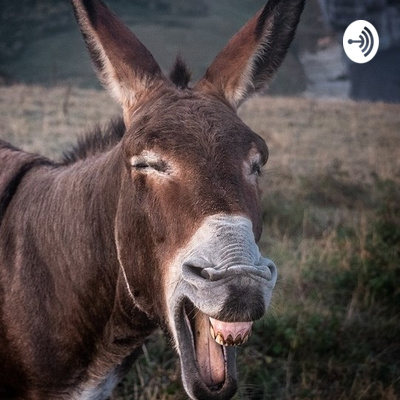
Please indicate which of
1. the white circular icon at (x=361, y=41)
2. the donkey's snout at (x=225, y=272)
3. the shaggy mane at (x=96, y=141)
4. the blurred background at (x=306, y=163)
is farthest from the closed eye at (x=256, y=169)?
the white circular icon at (x=361, y=41)

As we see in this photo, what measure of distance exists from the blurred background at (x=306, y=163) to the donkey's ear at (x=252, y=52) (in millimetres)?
1675

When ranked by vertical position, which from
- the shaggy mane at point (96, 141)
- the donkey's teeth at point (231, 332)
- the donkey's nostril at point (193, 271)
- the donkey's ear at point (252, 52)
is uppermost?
the donkey's ear at point (252, 52)

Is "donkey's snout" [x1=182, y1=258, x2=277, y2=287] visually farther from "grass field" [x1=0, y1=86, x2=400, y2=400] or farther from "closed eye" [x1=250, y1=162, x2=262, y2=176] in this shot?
"grass field" [x1=0, y1=86, x2=400, y2=400]

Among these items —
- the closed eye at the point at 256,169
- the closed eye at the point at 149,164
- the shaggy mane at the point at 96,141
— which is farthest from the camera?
the shaggy mane at the point at 96,141

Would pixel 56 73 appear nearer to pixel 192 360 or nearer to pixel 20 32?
pixel 20 32

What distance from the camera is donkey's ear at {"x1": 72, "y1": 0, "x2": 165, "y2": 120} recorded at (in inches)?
95.3

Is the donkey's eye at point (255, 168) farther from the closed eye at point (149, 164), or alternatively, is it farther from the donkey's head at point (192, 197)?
the closed eye at point (149, 164)

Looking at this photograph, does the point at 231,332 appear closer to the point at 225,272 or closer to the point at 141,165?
the point at 225,272

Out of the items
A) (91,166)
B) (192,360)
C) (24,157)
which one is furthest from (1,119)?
(192,360)

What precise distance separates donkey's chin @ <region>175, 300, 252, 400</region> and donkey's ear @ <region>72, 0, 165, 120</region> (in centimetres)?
98

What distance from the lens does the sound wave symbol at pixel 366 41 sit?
507 centimetres

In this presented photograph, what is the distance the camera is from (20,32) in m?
5.82

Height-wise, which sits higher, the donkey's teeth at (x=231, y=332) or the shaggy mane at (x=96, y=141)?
the shaggy mane at (x=96, y=141)

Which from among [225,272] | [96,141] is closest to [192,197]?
[225,272]
